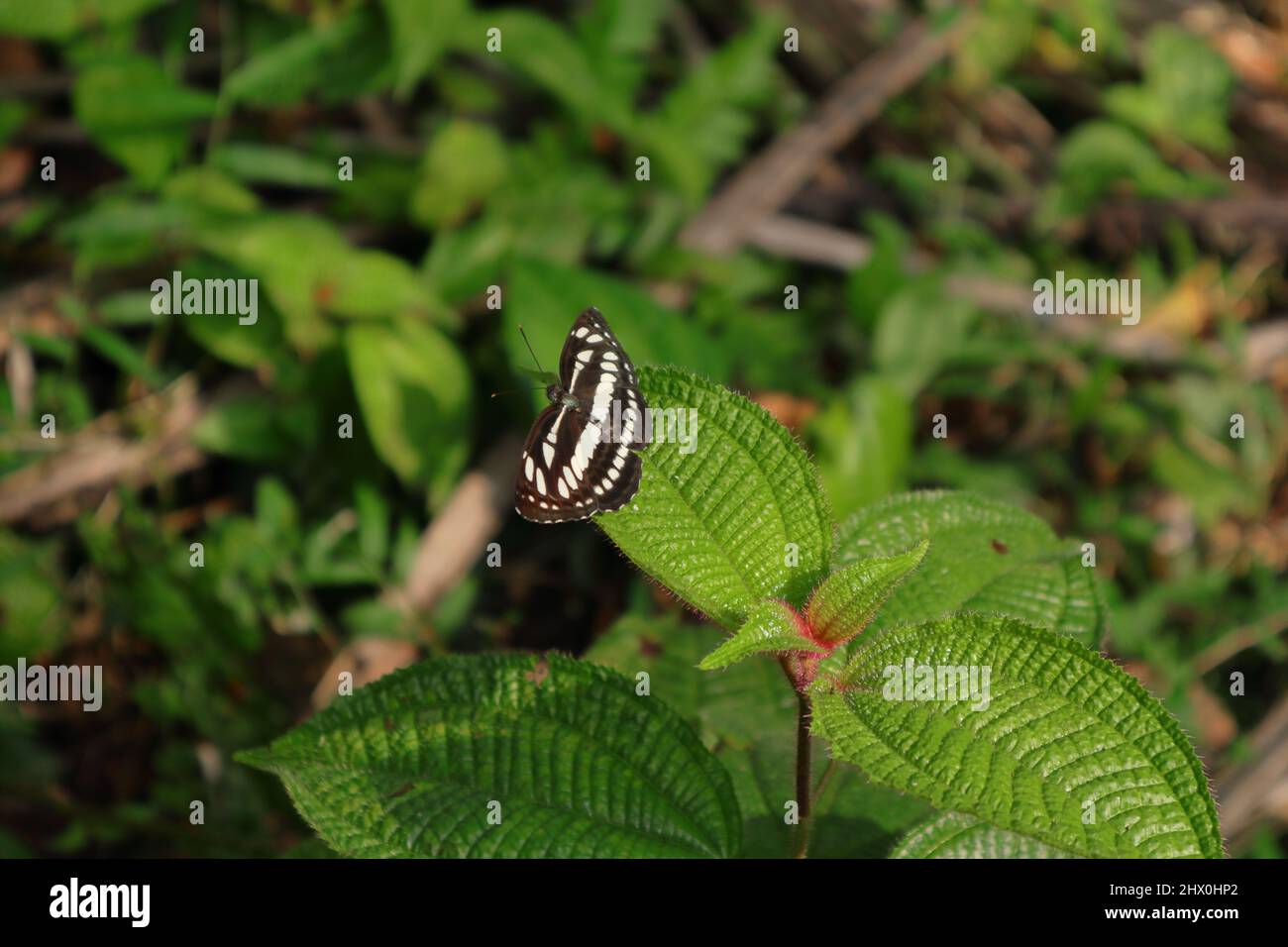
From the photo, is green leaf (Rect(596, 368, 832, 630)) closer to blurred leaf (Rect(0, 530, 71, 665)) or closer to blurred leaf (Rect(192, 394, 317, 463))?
blurred leaf (Rect(192, 394, 317, 463))

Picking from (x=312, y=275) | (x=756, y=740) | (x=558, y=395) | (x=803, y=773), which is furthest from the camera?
(x=312, y=275)

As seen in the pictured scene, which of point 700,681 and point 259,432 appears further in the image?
point 259,432

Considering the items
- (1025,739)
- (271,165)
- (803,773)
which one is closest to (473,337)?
(271,165)

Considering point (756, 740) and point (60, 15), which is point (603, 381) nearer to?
point (756, 740)

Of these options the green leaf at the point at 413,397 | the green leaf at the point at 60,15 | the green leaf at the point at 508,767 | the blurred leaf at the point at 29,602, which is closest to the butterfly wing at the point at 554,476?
the green leaf at the point at 508,767

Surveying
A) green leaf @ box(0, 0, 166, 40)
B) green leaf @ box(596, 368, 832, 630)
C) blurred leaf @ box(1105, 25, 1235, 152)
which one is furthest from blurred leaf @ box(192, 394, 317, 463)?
blurred leaf @ box(1105, 25, 1235, 152)
